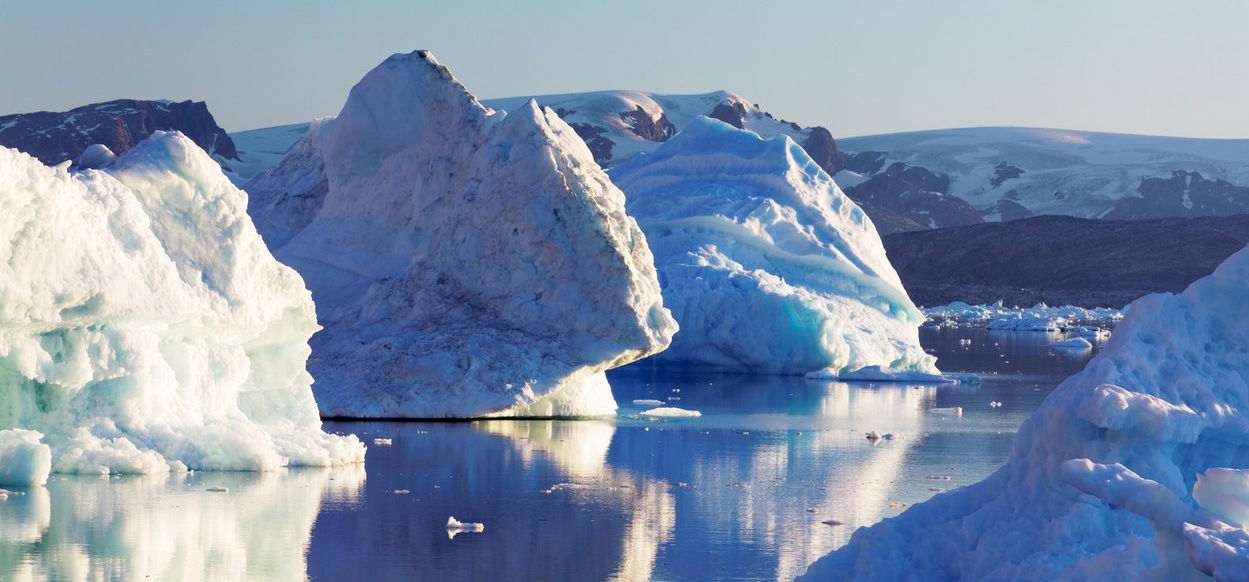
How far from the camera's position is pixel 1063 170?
125 metres

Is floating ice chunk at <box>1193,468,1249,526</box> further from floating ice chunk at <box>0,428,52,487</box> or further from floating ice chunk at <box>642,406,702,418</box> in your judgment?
floating ice chunk at <box>642,406,702,418</box>

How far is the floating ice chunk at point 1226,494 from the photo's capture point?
5750 mm

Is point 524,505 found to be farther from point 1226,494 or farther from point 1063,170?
point 1063,170

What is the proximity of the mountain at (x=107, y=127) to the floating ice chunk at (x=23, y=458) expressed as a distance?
73.8 meters

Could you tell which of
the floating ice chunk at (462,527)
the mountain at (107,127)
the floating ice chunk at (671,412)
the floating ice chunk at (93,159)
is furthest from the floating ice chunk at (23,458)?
the mountain at (107,127)

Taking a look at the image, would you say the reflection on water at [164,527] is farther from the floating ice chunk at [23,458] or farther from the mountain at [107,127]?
the mountain at [107,127]

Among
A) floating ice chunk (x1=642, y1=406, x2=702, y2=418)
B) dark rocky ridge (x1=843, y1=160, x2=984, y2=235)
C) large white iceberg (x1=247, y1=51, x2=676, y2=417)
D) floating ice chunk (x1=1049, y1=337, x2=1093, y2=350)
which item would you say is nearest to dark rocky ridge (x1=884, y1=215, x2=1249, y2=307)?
dark rocky ridge (x1=843, y1=160, x2=984, y2=235)

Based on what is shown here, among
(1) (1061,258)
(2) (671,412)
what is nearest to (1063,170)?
(1) (1061,258)

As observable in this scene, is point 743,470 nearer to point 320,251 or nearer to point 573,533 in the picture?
point 573,533

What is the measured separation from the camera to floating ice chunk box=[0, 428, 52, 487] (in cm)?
1073

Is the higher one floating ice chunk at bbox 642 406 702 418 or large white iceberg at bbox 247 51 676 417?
large white iceberg at bbox 247 51 676 417

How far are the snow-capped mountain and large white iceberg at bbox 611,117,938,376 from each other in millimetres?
88852

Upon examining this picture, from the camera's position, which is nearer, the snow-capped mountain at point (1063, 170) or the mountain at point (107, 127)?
the mountain at point (107, 127)

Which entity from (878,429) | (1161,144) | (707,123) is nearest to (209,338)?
(878,429)
